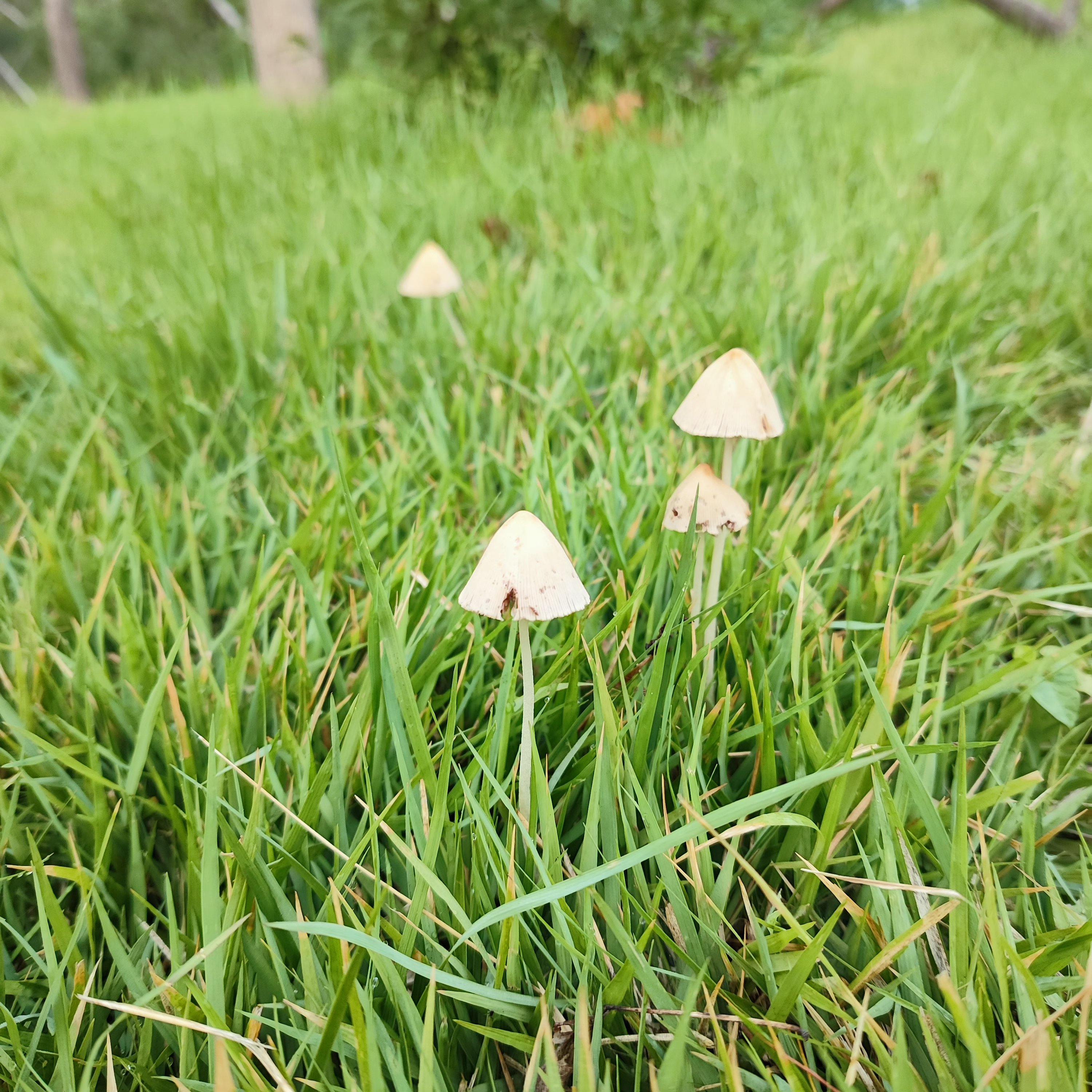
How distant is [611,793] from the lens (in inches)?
32.6

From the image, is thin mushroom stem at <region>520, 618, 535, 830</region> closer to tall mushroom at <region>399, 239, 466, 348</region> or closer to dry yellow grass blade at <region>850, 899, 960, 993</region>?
dry yellow grass blade at <region>850, 899, 960, 993</region>

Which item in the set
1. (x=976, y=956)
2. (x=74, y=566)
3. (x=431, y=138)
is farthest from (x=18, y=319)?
(x=976, y=956)

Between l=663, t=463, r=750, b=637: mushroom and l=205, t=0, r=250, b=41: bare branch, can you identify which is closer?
l=663, t=463, r=750, b=637: mushroom

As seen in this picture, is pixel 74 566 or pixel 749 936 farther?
pixel 74 566

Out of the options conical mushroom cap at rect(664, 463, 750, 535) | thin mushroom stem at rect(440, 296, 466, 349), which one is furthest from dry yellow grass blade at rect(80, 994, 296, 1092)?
thin mushroom stem at rect(440, 296, 466, 349)

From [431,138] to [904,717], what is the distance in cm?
338

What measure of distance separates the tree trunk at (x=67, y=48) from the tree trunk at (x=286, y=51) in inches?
385

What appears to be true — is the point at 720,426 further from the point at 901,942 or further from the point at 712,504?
the point at 901,942

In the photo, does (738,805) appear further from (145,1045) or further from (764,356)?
(764,356)

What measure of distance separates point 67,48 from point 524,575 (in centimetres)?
1694

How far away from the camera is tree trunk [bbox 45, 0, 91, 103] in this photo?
1306cm

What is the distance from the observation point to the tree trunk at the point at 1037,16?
7.10m

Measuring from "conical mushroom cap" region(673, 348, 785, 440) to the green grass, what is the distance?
186 mm

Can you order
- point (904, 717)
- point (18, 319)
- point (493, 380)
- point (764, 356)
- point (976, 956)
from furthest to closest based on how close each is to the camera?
point (18, 319) → point (493, 380) → point (764, 356) → point (904, 717) → point (976, 956)
